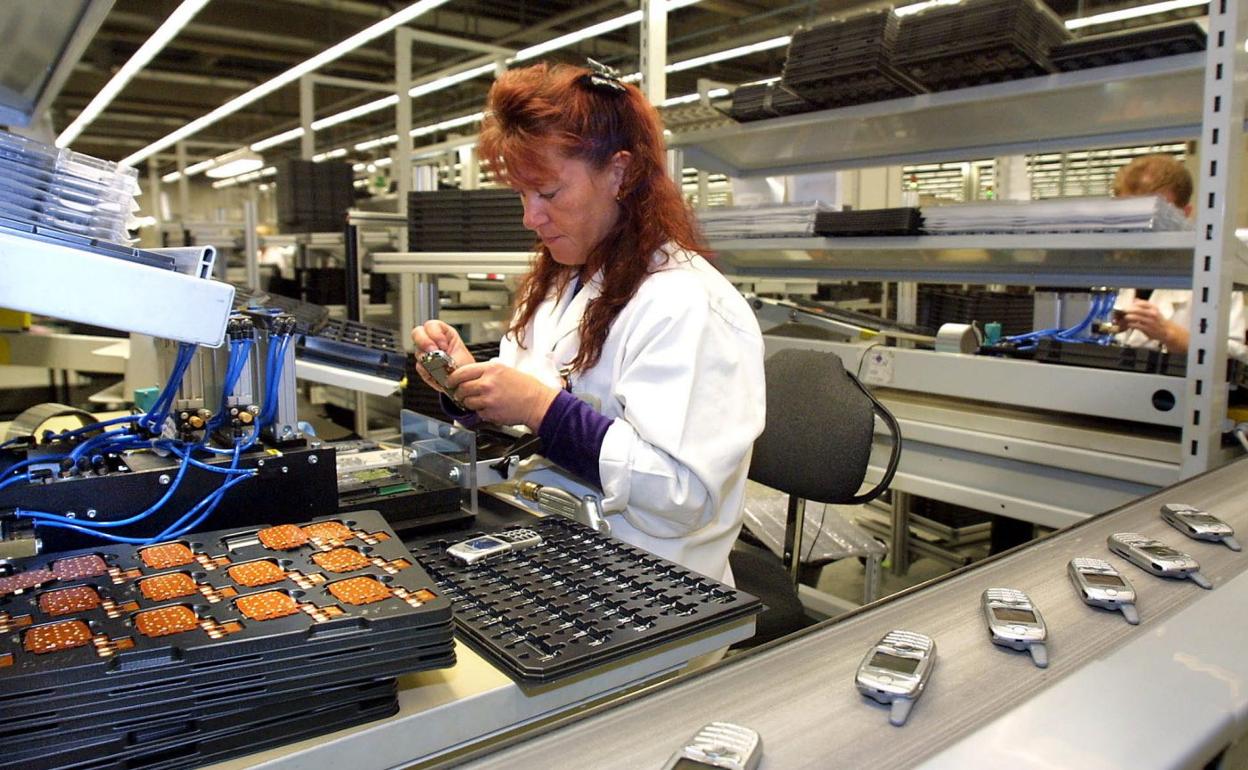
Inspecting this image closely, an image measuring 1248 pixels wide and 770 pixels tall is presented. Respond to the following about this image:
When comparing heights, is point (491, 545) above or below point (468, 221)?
below

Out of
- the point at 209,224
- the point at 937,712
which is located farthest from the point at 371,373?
the point at 209,224

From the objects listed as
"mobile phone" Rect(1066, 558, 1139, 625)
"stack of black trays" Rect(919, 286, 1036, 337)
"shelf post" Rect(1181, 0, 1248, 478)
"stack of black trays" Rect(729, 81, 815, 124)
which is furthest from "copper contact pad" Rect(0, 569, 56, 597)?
"stack of black trays" Rect(919, 286, 1036, 337)

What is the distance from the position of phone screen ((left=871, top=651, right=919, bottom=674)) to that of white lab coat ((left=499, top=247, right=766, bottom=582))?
53cm

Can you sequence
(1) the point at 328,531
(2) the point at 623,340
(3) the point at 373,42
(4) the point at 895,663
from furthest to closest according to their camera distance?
(3) the point at 373,42 < (2) the point at 623,340 < (1) the point at 328,531 < (4) the point at 895,663

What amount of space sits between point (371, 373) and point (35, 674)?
5.09 feet

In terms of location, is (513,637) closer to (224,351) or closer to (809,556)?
(224,351)

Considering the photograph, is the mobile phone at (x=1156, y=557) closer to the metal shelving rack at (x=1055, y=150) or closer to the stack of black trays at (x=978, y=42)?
the metal shelving rack at (x=1055, y=150)

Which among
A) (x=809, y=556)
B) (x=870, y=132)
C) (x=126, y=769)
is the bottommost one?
(x=809, y=556)

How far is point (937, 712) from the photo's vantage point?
0.57 m

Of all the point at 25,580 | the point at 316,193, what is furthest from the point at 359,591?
the point at 316,193

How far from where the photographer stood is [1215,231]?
143cm

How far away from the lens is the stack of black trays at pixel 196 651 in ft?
1.73

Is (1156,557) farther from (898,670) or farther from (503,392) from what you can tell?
(503,392)

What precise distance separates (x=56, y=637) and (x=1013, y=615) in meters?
0.72
